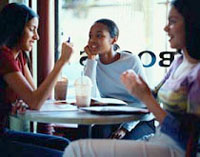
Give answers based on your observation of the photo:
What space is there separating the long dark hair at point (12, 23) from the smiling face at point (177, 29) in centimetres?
78

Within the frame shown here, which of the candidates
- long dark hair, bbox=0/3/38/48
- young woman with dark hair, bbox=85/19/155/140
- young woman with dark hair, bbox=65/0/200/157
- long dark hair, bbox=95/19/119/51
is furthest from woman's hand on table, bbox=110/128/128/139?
long dark hair, bbox=0/3/38/48

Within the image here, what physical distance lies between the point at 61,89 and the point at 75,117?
1.89ft

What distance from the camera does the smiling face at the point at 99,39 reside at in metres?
2.38

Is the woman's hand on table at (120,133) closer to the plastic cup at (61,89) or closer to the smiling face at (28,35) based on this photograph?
the plastic cup at (61,89)

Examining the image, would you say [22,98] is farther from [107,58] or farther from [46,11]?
[46,11]

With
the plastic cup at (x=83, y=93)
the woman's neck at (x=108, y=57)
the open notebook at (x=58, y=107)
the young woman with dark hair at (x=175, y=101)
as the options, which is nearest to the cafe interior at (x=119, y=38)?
the woman's neck at (x=108, y=57)

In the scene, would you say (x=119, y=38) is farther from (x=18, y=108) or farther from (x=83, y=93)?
(x=18, y=108)

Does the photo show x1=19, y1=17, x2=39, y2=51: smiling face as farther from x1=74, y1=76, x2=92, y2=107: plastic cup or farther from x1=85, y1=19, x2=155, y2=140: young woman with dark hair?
x1=85, y1=19, x2=155, y2=140: young woman with dark hair

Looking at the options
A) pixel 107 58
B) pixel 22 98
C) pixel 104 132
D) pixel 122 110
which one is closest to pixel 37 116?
pixel 22 98

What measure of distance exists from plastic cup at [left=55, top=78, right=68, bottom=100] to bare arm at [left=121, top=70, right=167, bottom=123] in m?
0.56

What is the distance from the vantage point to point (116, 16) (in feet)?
10.1

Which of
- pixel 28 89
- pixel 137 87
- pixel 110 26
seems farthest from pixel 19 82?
pixel 110 26

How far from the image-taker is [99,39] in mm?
2387

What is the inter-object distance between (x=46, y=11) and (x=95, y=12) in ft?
1.52
